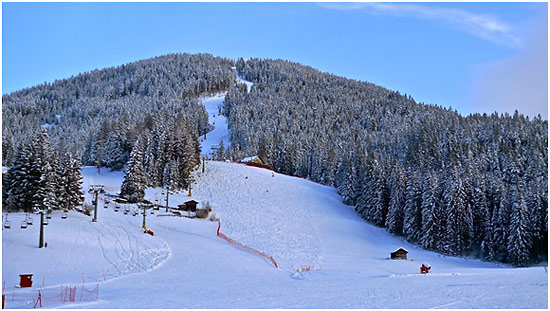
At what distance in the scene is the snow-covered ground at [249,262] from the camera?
68.1ft

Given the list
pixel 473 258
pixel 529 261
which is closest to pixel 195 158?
pixel 473 258

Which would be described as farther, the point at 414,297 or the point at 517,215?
the point at 517,215

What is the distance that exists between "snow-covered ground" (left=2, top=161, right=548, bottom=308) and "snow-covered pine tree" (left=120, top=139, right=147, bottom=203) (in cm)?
360

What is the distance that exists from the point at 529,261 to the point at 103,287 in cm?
4460

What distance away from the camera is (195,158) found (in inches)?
3401

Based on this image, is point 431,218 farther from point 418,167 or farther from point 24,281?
point 24,281

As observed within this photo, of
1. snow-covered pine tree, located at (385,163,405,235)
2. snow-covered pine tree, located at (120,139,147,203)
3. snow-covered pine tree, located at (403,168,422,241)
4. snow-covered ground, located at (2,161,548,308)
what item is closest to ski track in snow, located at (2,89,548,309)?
snow-covered ground, located at (2,161,548,308)

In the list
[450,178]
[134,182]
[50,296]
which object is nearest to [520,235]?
[450,178]

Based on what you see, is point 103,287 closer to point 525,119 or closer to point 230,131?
point 525,119

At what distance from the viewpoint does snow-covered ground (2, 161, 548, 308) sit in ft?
68.1

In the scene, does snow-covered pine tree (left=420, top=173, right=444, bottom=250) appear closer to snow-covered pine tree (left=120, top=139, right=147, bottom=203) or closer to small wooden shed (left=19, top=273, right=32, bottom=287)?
snow-covered pine tree (left=120, top=139, right=147, bottom=203)

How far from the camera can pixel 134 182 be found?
6581 cm

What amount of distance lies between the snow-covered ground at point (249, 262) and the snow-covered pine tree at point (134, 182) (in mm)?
3597

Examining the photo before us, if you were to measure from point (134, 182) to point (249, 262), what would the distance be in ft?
100
